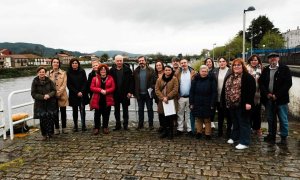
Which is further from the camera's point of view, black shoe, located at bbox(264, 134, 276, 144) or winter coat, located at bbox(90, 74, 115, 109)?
winter coat, located at bbox(90, 74, 115, 109)

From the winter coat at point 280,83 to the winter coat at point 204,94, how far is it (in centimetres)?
102

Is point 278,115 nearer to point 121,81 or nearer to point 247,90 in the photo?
point 247,90

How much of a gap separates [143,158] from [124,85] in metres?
2.40

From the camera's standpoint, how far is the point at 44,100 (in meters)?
6.40

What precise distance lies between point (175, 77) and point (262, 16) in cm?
7077

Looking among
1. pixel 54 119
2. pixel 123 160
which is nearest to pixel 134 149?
pixel 123 160

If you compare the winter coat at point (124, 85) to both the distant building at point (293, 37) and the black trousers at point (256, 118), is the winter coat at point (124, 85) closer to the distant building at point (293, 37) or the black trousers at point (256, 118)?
the black trousers at point (256, 118)

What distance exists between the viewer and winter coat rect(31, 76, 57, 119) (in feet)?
20.7

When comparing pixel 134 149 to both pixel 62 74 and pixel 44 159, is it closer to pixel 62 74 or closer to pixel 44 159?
pixel 44 159

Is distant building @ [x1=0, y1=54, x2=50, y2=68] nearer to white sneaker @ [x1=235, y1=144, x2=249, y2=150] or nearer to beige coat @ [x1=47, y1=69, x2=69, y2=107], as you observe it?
beige coat @ [x1=47, y1=69, x2=69, y2=107]

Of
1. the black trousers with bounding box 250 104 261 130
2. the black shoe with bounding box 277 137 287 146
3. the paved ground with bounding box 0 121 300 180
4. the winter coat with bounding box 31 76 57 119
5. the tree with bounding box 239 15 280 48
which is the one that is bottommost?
the paved ground with bounding box 0 121 300 180

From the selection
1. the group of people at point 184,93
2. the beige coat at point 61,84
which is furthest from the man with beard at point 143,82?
the beige coat at point 61,84

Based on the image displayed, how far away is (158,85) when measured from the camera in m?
6.30

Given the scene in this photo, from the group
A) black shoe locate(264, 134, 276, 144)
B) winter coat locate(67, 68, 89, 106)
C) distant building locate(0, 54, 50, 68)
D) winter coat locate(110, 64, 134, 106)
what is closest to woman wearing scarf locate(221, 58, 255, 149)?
black shoe locate(264, 134, 276, 144)
